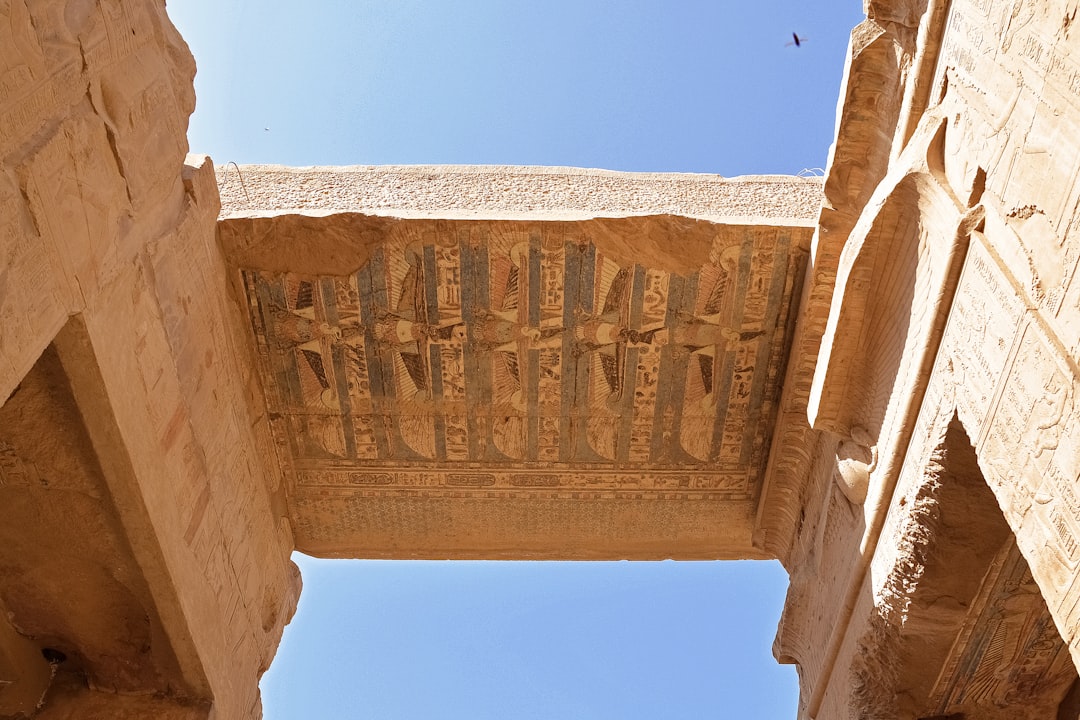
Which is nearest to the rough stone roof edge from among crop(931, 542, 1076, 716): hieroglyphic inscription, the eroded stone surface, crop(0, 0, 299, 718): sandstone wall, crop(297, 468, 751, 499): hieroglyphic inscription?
the eroded stone surface

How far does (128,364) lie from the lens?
10.8ft

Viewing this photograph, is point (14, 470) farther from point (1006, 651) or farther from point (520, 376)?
point (1006, 651)

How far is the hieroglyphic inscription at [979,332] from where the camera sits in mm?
2590

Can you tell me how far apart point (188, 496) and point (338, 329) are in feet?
3.20

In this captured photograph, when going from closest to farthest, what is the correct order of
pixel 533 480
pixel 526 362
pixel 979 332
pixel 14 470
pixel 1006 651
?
pixel 979 332 < pixel 14 470 < pixel 1006 651 < pixel 526 362 < pixel 533 480

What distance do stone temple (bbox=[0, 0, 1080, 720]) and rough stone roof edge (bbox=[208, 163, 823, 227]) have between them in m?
0.02

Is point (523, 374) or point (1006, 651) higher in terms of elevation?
point (523, 374)

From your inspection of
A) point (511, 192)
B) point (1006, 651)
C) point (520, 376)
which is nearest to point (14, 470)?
point (520, 376)

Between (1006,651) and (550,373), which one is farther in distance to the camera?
(550,373)

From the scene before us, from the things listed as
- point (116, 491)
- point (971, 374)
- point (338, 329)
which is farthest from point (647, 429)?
point (116, 491)

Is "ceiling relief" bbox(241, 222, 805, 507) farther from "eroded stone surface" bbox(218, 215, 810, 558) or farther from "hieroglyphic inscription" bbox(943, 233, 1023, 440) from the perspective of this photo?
"hieroglyphic inscription" bbox(943, 233, 1023, 440)

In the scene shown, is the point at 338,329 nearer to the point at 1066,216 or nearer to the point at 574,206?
the point at 574,206

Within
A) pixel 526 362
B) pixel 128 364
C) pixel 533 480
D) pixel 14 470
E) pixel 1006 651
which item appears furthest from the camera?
pixel 533 480

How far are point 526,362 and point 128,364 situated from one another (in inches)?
68.4
